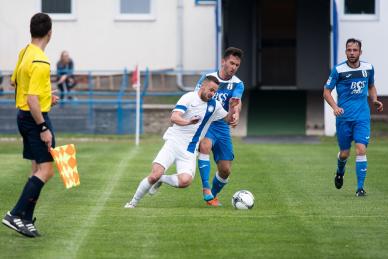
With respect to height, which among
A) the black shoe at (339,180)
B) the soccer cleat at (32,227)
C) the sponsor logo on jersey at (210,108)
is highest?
the sponsor logo on jersey at (210,108)

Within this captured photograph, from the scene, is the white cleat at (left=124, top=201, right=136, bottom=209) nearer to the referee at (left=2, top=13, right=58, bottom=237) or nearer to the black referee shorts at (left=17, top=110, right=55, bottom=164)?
the referee at (left=2, top=13, right=58, bottom=237)

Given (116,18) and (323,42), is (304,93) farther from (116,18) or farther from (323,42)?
Answer: (116,18)

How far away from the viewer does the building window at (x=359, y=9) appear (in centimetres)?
3094

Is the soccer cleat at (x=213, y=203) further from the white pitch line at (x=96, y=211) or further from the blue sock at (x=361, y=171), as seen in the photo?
the blue sock at (x=361, y=171)

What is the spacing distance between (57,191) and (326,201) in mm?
3904

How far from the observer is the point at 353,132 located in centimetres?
1512

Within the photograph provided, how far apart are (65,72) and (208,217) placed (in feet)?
61.5

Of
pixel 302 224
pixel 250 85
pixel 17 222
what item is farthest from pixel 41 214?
pixel 250 85

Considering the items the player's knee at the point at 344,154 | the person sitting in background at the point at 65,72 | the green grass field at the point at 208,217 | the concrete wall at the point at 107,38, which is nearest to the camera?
the green grass field at the point at 208,217

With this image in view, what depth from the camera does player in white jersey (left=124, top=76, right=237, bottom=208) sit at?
12.7m

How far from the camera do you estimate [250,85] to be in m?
34.6

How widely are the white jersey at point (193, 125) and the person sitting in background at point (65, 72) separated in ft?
58.6

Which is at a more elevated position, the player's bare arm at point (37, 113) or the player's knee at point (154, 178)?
the player's bare arm at point (37, 113)

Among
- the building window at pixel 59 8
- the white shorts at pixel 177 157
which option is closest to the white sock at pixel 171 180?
the white shorts at pixel 177 157
